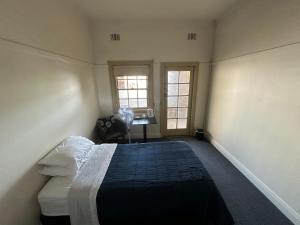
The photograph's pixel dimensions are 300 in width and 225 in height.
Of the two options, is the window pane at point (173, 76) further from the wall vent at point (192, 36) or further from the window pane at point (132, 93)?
the window pane at point (132, 93)

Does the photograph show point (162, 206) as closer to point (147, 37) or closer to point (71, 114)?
point (71, 114)

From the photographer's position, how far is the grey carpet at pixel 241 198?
173 cm

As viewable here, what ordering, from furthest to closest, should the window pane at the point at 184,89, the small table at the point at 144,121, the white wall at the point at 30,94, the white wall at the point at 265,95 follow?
the window pane at the point at 184,89, the small table at the point at 144,121, the white wall at the point at 265,95, the white wall at the point at 30,94

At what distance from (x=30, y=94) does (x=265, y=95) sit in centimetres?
272

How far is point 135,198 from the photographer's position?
4.61ft

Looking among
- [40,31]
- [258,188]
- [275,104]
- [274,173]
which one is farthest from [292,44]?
[40,31]

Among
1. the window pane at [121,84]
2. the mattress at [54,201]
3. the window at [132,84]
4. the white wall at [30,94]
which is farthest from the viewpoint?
the window pane at [121,84]

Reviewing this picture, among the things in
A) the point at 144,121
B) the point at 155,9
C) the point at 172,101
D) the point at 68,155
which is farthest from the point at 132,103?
the point at 68,155

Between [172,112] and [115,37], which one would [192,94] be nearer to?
[172,112]

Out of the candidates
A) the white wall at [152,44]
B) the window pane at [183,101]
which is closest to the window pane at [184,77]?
the white wall at [152,44]

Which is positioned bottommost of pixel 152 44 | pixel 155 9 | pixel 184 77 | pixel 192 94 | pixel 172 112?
pixel 172 112

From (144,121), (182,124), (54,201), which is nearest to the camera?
(54,201)

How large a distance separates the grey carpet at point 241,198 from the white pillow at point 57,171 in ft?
6.25

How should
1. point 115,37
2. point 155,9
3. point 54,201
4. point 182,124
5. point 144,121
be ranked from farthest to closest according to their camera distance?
point 182,124
point 115,37
point 144,121
point 155,9
point 54,201
